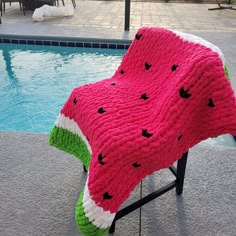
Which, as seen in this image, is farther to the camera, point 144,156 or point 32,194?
point 32,194

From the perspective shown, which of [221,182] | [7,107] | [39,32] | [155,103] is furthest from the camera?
[39,32]

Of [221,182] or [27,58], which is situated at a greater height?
[221,182]

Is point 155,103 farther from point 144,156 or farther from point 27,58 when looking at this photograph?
point 27,58

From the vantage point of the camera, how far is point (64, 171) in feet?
5.45

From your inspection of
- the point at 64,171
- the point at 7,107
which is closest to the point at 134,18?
the point at 7,107

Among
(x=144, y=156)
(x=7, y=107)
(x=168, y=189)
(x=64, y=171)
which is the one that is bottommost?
(x=7, y=107)

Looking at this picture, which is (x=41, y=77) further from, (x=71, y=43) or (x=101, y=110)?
Answer: (x=101, y=110)

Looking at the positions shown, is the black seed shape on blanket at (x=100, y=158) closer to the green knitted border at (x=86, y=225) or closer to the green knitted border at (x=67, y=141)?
the green knitted border at (x=86, y=225)

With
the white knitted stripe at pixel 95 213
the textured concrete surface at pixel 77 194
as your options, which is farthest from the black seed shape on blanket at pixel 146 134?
the textured concrete surface at pixel 77 194

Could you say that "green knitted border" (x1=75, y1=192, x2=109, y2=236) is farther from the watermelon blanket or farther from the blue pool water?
the blue pool water

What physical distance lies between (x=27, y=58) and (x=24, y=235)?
3.13 m

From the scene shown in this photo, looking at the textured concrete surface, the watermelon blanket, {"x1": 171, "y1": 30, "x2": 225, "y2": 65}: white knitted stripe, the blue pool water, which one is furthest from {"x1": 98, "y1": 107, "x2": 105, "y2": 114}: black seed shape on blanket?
the blue pool water

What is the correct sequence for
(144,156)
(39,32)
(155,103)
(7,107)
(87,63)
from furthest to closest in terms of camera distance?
(39,32), (87,63), (7,107), (155,103), (144,156)

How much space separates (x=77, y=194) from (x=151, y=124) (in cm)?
69
